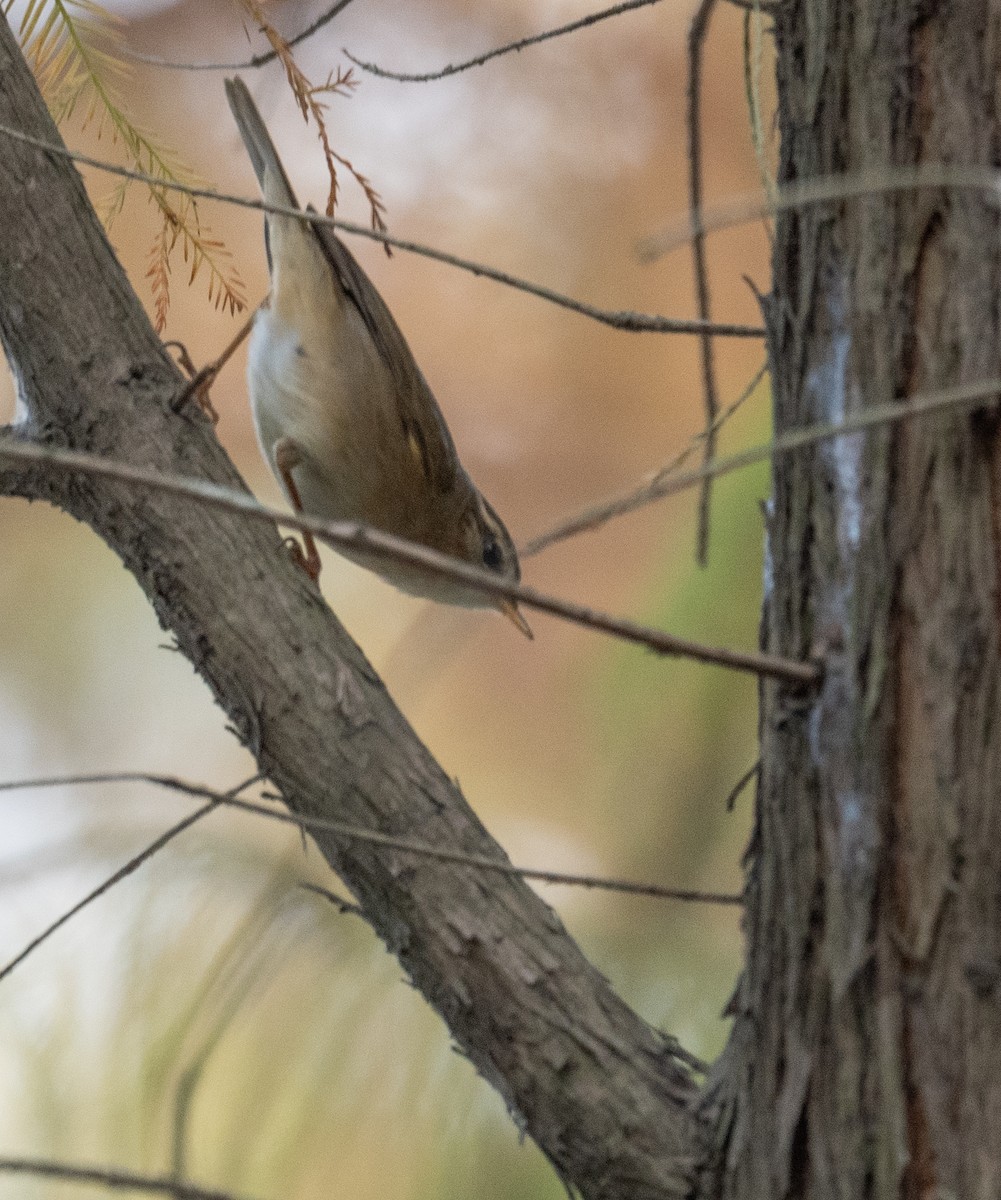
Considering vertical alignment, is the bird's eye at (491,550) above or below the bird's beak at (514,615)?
above

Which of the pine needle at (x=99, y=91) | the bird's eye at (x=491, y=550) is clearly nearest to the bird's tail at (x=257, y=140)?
the pine needle at (x=99, y=91)

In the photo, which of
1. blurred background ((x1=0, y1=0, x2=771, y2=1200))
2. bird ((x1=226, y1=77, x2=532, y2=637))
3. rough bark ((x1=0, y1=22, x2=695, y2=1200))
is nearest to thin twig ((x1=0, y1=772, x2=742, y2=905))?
rough bark ((x1=0, y1=22, x2=695, y2=1200))

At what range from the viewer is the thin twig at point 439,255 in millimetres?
824

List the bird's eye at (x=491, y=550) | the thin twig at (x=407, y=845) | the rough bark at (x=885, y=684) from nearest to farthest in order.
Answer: the rough bark at (x=885, y=684) → the thin twig at (x=407, y=845) → the bird's eye at (x=491, y=550)

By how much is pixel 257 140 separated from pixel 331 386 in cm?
32

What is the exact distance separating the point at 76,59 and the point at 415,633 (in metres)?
1.04

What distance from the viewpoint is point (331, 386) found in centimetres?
162

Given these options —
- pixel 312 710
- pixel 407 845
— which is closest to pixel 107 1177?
pixel 407 845

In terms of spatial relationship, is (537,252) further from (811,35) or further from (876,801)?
(876,801)

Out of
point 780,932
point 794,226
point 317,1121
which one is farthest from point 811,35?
point 317,1121

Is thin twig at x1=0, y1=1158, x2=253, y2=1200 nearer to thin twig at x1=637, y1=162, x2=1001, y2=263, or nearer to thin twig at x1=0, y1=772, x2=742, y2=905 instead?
thin twig at x1=0, y1=772, x2=742, y2=905

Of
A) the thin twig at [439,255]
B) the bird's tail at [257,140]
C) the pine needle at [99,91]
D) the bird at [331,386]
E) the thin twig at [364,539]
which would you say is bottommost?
the thin twig at [364,539]

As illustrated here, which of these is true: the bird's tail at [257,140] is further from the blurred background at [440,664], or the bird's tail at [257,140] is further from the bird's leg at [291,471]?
the blurred background at [440,664]

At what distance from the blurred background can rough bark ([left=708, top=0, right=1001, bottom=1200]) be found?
1239 millimetres
